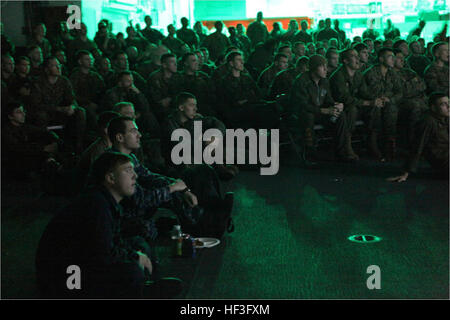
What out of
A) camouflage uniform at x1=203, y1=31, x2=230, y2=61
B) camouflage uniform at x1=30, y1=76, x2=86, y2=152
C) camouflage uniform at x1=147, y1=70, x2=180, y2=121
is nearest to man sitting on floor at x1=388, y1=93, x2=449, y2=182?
camouflage uniform at x1=147, y1=70, x2=180, y2=121

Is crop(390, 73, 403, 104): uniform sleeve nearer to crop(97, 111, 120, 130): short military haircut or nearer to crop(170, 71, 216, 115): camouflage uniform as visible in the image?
crop(170, 71, 216, 115): camouflage uniform

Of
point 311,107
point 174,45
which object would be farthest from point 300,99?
point 174,45

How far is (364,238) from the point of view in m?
4.83

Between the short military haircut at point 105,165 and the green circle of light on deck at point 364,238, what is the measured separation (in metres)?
2.21

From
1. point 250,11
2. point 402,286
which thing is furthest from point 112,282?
point 250,11

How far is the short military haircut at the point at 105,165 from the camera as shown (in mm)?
3299

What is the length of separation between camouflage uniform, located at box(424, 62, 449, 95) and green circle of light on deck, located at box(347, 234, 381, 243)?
4341 mm

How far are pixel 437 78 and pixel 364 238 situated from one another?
14.8 feet

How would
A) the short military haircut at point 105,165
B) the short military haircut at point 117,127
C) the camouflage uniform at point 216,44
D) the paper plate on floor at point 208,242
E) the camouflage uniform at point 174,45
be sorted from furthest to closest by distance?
1. the camouflage uniform at point 216,44
2. the camouflage uniform at point 174,45
3. the paper plate on floor at point 208,242
4. the short military haircut at point 117,127
5. the short military haircut at point 105,165

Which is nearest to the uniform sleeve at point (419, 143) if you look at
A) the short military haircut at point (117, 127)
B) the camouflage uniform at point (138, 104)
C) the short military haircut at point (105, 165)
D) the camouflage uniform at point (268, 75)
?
the camouflage uniform at point (268, 75)

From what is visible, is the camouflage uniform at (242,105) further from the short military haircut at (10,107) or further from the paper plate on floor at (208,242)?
the paper plate on floor at (208,242)

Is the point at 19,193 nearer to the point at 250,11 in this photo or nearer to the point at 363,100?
the point at 363,100

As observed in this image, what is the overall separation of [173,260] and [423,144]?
3577mm

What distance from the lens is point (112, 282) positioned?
3238 mm
